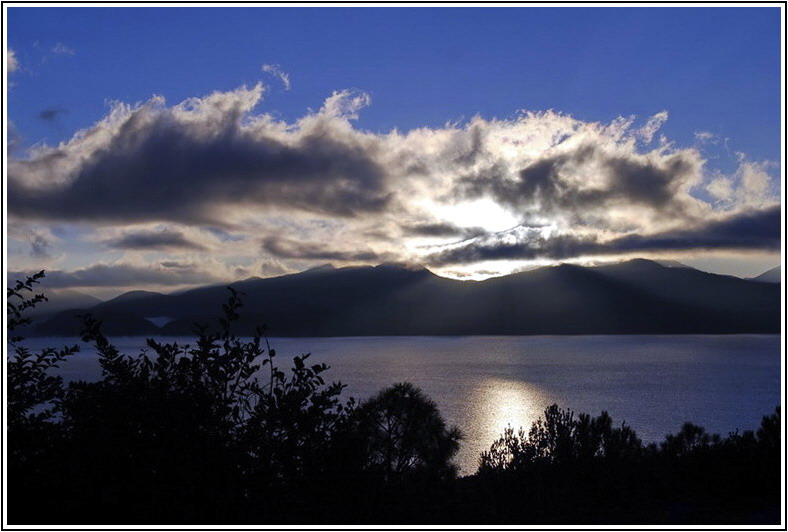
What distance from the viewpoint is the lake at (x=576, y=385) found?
47781mm

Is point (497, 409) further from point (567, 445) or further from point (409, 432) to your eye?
point (409, 432)

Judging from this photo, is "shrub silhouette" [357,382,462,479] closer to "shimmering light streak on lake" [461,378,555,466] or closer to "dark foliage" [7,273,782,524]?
"dark foliage" [7,273,782,524]

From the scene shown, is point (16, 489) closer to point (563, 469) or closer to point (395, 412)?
point (395, 412)

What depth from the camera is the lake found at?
4778 centimetres

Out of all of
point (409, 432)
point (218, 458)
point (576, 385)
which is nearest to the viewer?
point (218, 458)

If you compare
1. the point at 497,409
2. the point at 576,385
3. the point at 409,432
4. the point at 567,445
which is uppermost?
the point at 409,432

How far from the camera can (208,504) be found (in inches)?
217

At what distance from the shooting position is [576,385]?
74.9m

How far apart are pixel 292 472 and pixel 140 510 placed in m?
1.26

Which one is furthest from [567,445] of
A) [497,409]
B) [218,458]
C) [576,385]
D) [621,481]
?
[576,385]

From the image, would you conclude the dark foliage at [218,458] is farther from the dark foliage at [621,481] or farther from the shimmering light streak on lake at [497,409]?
the shimmering light streak on lake at [497,409]

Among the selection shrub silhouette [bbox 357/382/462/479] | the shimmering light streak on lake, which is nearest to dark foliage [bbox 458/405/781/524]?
shrub silhouette [bbox 357/382/462/479]

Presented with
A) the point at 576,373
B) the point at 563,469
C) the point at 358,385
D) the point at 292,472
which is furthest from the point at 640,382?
the point at 292,472

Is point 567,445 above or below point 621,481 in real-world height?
above
